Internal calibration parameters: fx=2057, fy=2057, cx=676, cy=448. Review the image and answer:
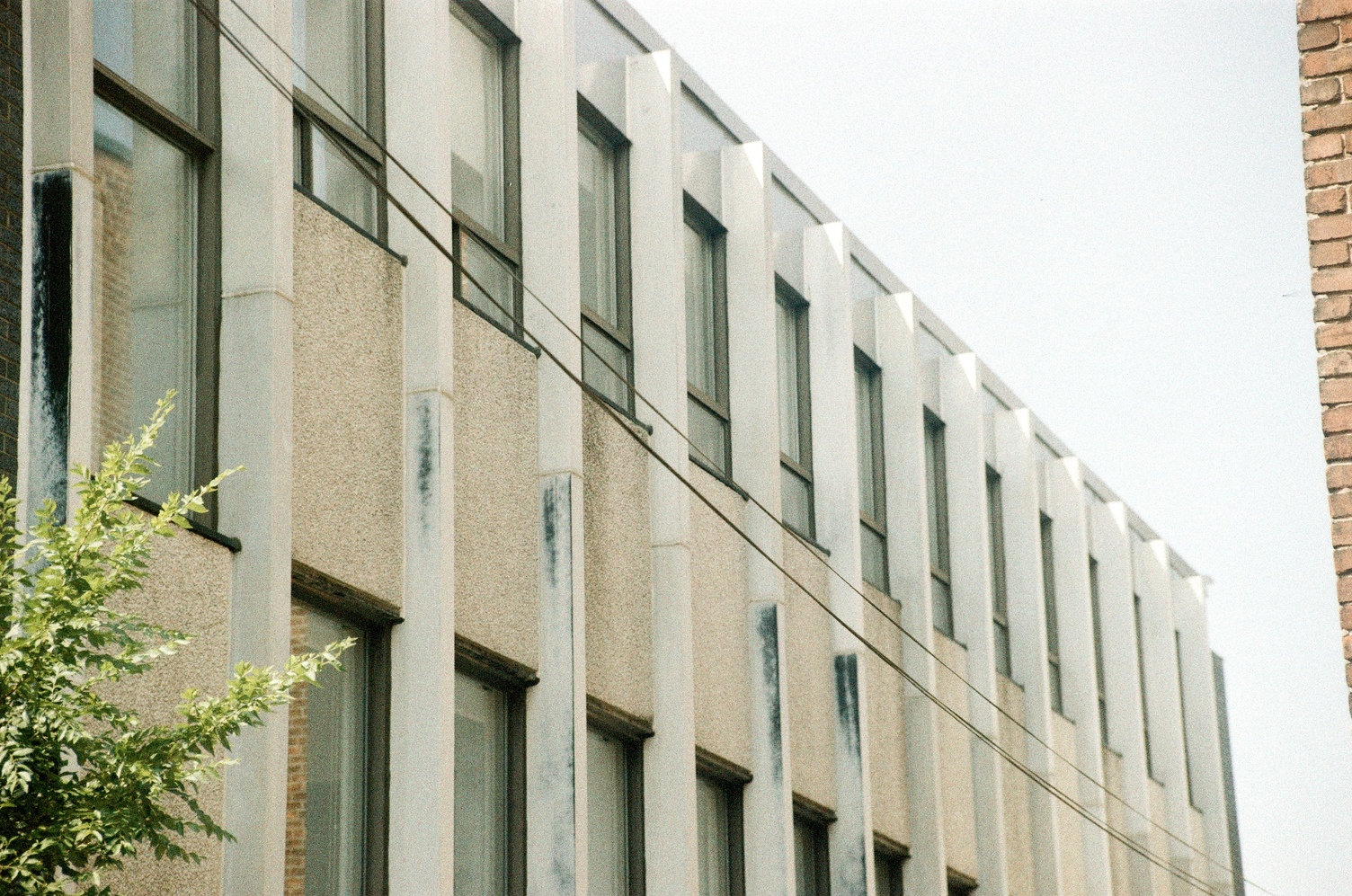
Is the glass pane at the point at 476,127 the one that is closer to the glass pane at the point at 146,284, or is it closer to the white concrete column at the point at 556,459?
the white concrete column at the point at 556,459

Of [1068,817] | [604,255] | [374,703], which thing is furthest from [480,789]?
[1068,817]

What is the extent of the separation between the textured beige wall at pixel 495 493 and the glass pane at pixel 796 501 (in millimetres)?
5591

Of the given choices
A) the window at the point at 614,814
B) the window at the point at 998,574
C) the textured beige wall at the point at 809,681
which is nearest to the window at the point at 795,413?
the textured beige wall at the point at 809,681

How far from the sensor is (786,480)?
19.9m

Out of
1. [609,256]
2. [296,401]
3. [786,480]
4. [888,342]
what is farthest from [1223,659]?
[296,401]

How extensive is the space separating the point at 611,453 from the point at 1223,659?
20.8 meters

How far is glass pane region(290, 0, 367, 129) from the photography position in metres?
13.1

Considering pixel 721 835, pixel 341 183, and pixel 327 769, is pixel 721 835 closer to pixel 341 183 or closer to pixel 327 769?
pixel 327 769

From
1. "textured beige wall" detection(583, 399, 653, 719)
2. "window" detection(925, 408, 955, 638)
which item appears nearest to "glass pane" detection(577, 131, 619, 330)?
"textured beige wall" detection(583, 399, 653, 719)

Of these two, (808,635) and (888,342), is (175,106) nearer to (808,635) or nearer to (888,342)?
(808,635)

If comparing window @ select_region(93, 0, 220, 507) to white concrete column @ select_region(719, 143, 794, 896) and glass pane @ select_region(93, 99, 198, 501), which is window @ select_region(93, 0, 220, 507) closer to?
glass pane @ select_region(93, 99, 198, 501)

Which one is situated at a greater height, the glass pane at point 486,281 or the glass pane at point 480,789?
the glass pane at point 486,281

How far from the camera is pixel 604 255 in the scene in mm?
16953

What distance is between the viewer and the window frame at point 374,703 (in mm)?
12148
